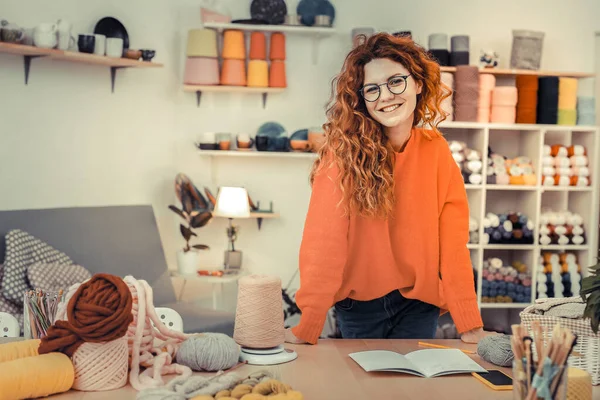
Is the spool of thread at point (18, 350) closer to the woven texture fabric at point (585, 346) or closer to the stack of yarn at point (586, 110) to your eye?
the woven texture fabric at point (585, 346)

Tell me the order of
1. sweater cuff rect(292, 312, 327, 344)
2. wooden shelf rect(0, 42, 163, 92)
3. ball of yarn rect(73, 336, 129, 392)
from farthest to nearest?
wooden shelf rect(0, 42, 163, 92) → sweater cuff rect(292, 312, 327, 344) → ball of yarn rect(73, 336, 129, 392)

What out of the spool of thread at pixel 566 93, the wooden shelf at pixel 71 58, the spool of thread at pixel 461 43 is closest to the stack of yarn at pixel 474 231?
the spool of thread at pixel 566 93

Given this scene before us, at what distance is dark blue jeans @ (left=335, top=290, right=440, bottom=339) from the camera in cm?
194

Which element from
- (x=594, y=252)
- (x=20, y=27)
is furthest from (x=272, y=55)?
(x=594, y=252)

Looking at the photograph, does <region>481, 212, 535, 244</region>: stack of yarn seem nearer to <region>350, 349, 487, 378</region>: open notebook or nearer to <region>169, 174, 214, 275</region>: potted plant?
<region>169, 174, 214, 275</region>: potted plant

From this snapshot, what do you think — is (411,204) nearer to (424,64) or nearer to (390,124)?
(390,124)

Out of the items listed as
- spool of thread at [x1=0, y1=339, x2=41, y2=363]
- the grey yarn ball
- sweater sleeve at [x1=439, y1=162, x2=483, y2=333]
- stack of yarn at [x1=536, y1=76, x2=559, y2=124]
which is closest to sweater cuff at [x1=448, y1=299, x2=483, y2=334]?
sweater sleeve at [x1=439, y1=162, x2=483, y2=333]

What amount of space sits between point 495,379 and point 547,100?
10.6ft

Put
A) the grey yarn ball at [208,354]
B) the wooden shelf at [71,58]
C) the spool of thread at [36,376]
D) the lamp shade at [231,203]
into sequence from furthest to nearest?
the lamp shade at [231,203], the wooden shelf at [71,58], the grey yarn ball at [208,354], the spool of thread at [36,376]

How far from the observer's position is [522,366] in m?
1.17

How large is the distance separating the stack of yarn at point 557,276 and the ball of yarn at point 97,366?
11.5ft

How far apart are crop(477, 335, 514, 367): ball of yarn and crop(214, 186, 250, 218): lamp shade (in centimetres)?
251

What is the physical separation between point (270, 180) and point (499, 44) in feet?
5.68

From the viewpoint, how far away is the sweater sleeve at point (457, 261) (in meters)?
1.85
